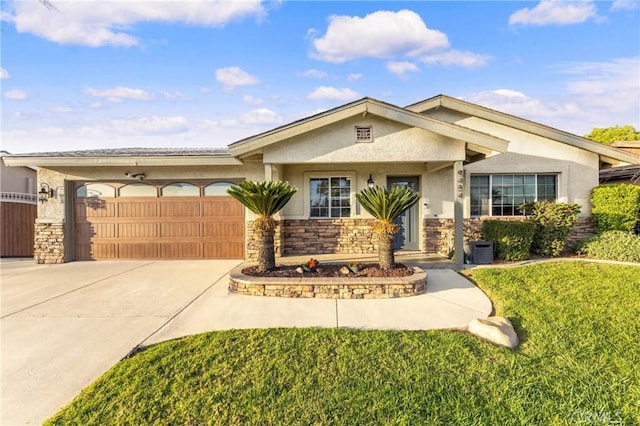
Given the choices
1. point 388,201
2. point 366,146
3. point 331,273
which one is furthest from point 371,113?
point 331,273

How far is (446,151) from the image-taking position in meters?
7.81

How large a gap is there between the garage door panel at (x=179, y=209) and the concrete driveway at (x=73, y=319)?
173 centimetres

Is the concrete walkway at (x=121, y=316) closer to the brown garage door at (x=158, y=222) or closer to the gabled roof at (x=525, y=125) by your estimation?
the brown garage door at (x=158, y=222)

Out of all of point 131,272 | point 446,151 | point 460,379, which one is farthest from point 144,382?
point 446,151

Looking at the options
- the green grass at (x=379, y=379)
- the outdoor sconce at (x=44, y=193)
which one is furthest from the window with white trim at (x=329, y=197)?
the outdoor sconce at (x=44, y=193)

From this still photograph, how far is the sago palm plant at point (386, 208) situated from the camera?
20.8 feet

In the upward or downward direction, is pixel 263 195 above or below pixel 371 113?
below

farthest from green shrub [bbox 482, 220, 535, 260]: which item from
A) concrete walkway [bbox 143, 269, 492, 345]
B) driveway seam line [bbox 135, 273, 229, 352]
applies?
driveway seam line [bbox 135, 273, 229, 352]

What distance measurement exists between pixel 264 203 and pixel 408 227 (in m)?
5.75

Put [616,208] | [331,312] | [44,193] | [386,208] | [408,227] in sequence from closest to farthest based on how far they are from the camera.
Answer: [331,312]
[386,208]
[616,208]
[44,193]
[408,227]

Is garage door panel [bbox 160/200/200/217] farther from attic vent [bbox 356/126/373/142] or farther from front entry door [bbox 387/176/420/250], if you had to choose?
front entry door [bbox 387/176/420/250]

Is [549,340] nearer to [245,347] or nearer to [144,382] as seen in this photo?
[245,347]

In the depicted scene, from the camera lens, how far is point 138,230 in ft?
32.2

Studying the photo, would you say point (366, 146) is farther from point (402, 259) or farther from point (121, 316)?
point (121, 316)
